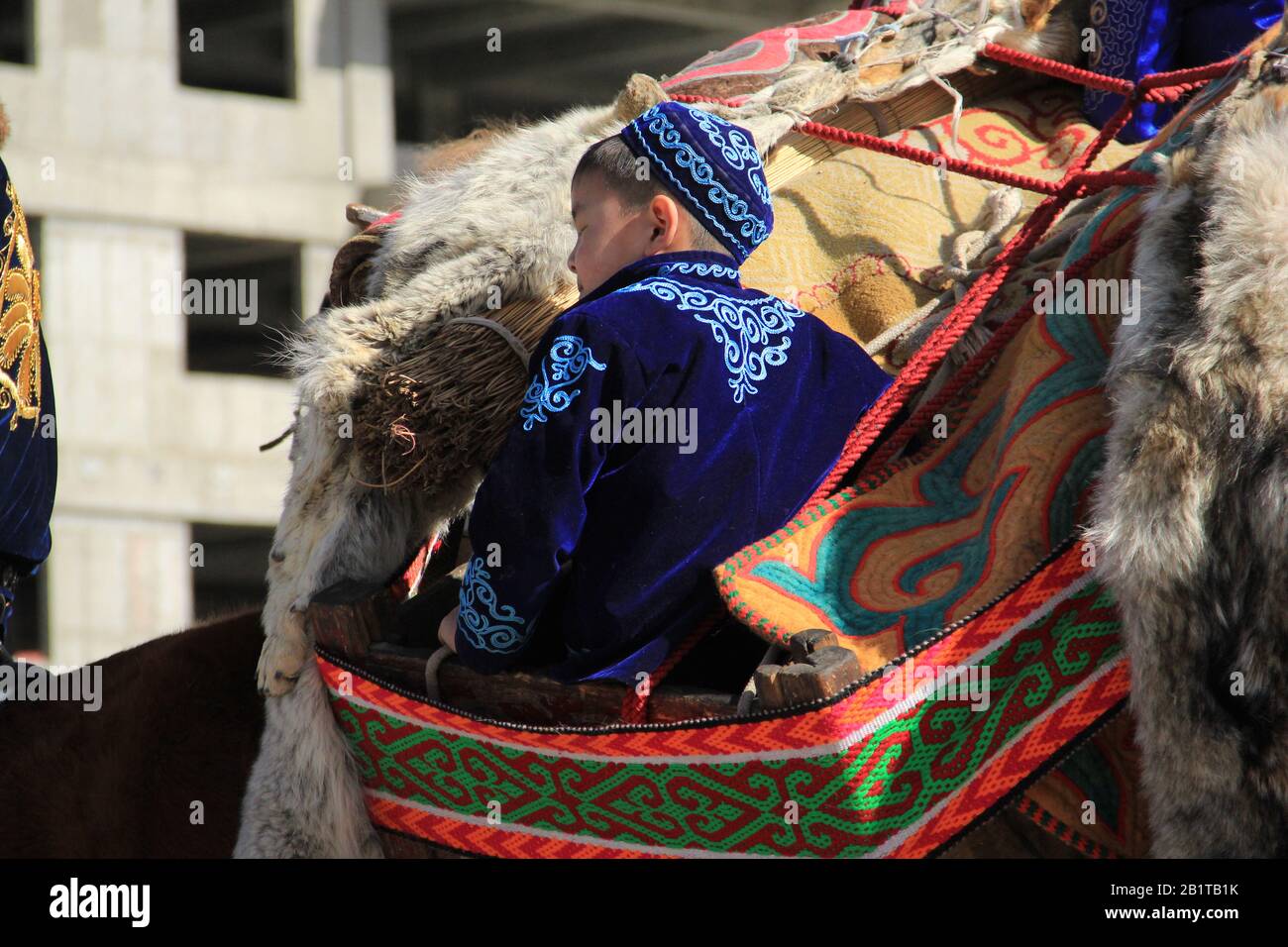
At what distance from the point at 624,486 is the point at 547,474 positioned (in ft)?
0.37

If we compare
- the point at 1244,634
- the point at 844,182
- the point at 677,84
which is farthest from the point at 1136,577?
the point at 677,84

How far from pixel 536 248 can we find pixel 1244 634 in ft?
4.62

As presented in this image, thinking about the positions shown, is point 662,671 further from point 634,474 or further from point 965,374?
point 965,374

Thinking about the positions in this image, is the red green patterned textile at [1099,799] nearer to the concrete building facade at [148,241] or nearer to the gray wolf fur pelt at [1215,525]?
the gray wolf fur pelt at [1215,525]

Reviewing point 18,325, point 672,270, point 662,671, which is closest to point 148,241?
point 18,325

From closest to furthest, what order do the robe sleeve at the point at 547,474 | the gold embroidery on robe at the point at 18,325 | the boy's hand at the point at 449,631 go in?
the robe sleeve at the point at 547,474 < the boy's hand at the point at 449,631 < the gold embroidery on robe at the point at 18,325

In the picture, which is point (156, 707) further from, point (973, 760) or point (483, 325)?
point (973, 760)

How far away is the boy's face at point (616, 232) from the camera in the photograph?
2453 mm

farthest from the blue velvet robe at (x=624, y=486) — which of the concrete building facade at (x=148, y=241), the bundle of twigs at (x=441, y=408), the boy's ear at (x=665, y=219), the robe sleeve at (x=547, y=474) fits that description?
the concrete building facade at (x=148, y=241)

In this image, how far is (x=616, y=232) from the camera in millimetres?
2467

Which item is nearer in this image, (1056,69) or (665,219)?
(665,219)

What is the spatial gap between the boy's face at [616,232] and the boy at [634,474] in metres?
0.07

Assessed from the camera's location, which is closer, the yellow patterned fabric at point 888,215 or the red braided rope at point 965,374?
the red braided rope at point 965,374

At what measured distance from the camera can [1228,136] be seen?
1.99 m
